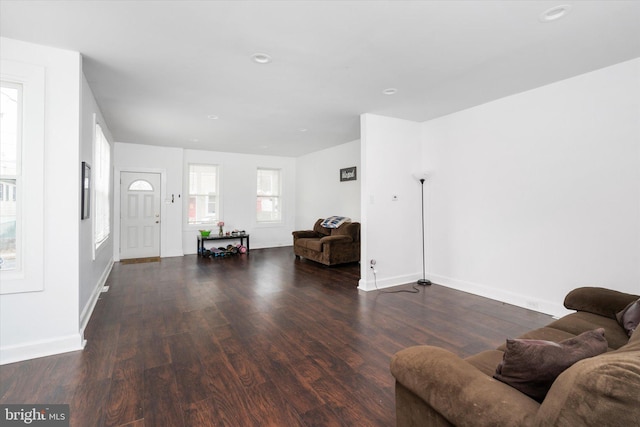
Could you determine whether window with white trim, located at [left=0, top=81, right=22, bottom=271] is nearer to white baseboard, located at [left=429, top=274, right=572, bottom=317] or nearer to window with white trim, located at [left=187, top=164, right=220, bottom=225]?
white baseboard, located at [left=429, top=274, right=572, bottom=317]

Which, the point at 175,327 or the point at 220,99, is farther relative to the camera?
the point at 220,99

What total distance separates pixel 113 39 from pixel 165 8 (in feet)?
2.44

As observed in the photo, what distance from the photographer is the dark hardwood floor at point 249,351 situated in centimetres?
181

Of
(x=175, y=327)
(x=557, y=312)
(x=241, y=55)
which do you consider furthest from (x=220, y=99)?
(x=557, y=312)

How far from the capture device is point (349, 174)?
653cm

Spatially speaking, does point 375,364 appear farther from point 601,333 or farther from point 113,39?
point 113,39

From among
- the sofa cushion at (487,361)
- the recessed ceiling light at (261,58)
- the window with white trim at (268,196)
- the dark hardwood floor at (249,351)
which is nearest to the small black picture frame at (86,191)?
the dark hardwood floor at (249,351)

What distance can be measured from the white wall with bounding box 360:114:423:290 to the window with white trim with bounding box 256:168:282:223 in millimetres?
4638

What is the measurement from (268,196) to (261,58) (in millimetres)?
5978

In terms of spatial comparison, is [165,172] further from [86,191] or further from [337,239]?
[337,239]

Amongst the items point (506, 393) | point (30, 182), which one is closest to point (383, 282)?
point (506, 393)

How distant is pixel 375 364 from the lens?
231 cm

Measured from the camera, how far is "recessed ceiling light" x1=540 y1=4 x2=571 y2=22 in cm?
200

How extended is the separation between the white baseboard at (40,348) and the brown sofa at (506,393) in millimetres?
2722
